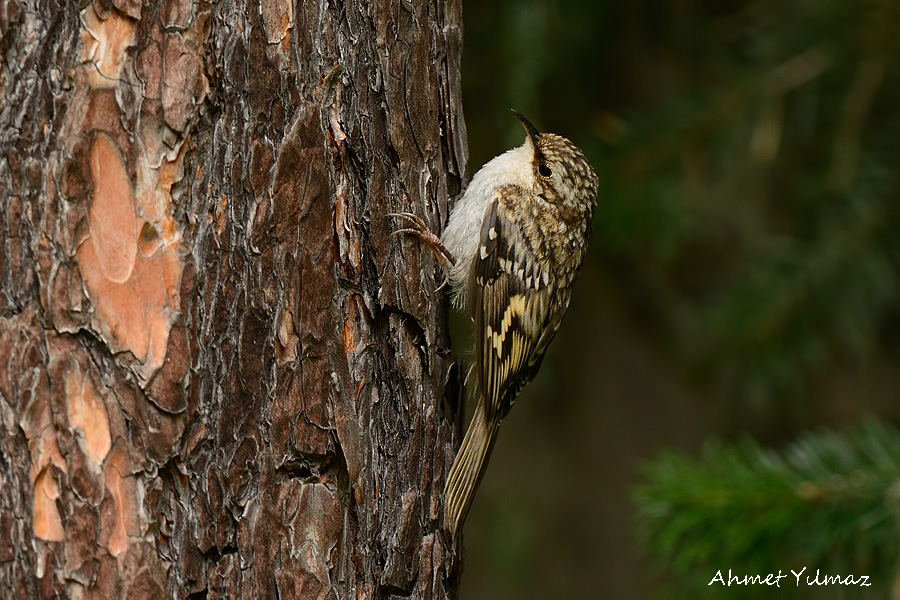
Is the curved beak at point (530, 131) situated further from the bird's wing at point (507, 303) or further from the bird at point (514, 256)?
the bird's wing at point (507, 303)

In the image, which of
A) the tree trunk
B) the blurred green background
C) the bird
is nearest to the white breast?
the bird

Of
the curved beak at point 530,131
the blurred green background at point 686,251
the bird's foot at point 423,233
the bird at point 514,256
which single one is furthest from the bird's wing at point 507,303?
the blurred green background at point 686,251

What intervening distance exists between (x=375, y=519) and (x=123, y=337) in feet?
1.78

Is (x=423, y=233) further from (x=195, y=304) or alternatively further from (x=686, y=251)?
(x=686, y=251)

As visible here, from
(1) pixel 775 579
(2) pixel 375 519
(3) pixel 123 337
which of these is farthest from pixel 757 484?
(3) pixel 123 337

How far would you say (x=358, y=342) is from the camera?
1.51 meters

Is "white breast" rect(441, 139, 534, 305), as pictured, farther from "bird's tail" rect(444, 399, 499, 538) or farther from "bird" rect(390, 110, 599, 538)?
"bird's tail" rect(444, 399, 499, 538)

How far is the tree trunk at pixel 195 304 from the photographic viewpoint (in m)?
1.24

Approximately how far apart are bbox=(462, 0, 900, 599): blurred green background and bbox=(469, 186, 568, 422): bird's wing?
1.35 ft

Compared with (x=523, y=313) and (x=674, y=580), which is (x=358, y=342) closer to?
(x=523, y=313)

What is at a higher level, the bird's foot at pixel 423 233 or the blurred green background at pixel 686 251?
the blurred green background at pixel 686 251

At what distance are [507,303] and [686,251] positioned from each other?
5.01 feet

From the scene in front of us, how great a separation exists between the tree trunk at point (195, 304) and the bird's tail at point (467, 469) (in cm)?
17

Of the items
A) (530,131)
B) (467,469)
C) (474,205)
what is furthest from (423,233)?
(530,131)
